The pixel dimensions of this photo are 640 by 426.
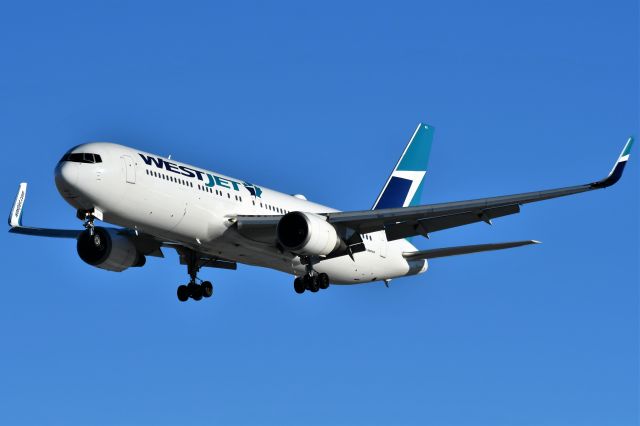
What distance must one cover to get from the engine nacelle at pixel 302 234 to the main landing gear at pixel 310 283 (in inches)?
74.9

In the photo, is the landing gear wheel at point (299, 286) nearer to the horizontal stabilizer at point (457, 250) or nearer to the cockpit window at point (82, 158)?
the horizontal stabilizer at point (457, 250)

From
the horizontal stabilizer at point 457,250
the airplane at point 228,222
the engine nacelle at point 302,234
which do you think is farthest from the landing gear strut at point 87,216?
the horizontal stabilizer at point 457,250

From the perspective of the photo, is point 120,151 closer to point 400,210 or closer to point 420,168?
point 400,210

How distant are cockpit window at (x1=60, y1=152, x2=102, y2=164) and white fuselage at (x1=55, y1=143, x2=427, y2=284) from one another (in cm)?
17

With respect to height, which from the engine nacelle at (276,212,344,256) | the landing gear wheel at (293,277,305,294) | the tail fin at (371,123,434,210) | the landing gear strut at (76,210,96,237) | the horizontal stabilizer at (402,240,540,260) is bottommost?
the landing gear strut at (76,210,96,237)

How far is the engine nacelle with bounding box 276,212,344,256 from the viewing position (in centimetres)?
4234

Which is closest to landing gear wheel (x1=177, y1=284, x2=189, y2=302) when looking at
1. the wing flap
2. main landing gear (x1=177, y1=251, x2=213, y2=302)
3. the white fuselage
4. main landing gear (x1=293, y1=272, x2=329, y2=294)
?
main landing gear (x1=177, y1=251, x2=213, y2=302)

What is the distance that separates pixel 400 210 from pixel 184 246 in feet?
30.1

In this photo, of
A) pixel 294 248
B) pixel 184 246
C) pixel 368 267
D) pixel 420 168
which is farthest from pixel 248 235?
pixel 420 168

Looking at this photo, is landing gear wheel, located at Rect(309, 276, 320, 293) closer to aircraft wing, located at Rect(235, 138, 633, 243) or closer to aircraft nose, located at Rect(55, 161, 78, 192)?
aircraft wing, located at Rect(235, 138, 633, 243)

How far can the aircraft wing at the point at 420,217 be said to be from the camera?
1594 inches

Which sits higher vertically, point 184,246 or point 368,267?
point 368,267

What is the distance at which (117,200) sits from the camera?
39156mm

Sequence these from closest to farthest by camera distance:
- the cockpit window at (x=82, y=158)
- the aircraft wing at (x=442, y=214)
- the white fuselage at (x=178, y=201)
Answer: the white fuselage at (x=178, y=201)
the cockpit window at (x=82, y=158)
the aircraft wing at (x=442, y=214)
